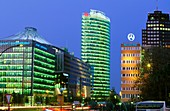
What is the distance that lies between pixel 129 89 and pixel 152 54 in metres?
85.2

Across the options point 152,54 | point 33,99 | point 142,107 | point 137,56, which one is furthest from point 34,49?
point 142,107

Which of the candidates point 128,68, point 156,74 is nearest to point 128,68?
point 128,68

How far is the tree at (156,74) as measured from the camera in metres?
70.5

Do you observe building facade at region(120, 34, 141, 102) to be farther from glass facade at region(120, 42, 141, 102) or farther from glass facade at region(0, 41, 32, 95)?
glass facade at region(0, 41, 32, 95)

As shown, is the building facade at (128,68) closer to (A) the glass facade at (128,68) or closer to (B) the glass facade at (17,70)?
(A) the glass facade at (128,68)

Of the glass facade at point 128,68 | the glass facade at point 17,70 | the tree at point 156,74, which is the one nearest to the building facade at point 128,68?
the glass facade at point 128,68

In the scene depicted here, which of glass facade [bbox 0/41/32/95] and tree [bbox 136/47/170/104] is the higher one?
glass facade [bbox 0/41/32/95]

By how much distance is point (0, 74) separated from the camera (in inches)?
7510

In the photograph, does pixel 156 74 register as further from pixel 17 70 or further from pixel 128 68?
pixel 17 70

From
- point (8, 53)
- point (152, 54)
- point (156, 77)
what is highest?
point (8, 53)

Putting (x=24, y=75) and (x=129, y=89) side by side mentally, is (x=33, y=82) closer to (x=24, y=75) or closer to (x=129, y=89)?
(x=24, y=75)

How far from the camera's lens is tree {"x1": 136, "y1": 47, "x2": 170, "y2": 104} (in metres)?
70.5

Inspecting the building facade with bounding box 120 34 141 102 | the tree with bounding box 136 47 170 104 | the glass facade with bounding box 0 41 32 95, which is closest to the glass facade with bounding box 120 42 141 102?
the building facade with bounding box 120 34 141 102

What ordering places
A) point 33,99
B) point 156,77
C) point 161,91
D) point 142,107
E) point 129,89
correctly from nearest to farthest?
point 142,107, point 156,77, point 161,91, point 129,89, point 33,99
